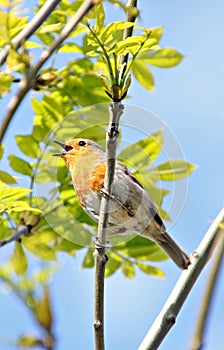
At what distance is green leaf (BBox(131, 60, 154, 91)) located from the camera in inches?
165

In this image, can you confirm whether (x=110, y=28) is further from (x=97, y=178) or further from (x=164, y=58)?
(x=97, y=178)

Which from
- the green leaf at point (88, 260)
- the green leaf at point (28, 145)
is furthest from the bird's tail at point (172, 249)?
the green leaf at point (28, 145)

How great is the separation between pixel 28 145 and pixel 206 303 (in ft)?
10.9

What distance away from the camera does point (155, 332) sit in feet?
9.75

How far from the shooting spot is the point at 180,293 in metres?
2.96

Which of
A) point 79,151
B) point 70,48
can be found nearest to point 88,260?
point 79,151

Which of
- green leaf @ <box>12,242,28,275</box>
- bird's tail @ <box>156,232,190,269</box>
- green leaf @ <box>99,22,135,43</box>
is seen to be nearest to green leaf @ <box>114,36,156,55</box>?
green leaf @ <box>99,22,135,43</box>

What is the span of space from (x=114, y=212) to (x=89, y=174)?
14.0 inches

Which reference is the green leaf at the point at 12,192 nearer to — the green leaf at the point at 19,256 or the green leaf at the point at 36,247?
the green leaf at the point at 19,256

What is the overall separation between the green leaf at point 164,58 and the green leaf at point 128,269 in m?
1.59

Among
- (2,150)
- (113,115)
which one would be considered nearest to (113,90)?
(113,115)

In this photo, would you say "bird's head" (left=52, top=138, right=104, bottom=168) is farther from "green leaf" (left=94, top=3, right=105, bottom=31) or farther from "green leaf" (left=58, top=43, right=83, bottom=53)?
"green leaf" (left=94, top=3, right=105, bottom=31)

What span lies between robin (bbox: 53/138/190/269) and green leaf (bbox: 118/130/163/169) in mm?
99

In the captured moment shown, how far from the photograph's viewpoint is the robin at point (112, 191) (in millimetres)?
4273
